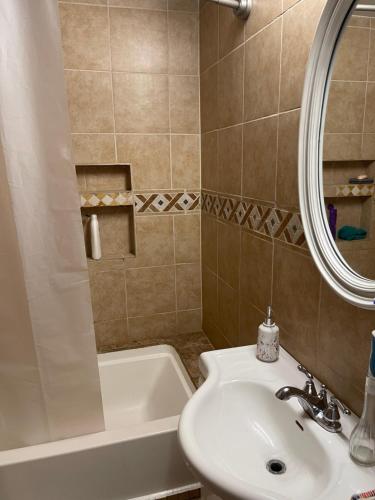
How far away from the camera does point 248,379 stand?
108 centimetres

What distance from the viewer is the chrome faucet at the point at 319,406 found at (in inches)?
34.4

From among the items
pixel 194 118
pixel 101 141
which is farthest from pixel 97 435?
pixel 194 118

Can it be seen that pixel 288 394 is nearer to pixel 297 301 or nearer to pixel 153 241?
pixel 297 301

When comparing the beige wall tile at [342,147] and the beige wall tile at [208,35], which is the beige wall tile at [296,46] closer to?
the beige wall tile at [342,147]

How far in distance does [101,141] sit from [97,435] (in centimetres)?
135

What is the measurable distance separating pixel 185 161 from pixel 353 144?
1242 millimetres

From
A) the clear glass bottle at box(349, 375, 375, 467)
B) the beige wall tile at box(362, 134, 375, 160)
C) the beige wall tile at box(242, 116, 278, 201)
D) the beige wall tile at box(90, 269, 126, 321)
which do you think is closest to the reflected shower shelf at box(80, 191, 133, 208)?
the beige wall tile at box(90, 269, 126, 321)

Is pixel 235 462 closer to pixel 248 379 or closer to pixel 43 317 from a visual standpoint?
pixel 248 379

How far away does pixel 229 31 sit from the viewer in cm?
153

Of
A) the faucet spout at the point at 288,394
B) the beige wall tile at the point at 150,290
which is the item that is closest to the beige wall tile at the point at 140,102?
the beige wall tile at the point at 150,290

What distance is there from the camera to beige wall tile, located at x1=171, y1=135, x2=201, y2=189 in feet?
6.57

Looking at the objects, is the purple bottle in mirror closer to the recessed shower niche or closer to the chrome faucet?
the chrome faucet

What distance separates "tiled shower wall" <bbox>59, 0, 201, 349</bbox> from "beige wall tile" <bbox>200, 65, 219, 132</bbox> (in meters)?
0.06

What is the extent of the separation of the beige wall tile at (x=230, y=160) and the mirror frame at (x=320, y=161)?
0.50m
